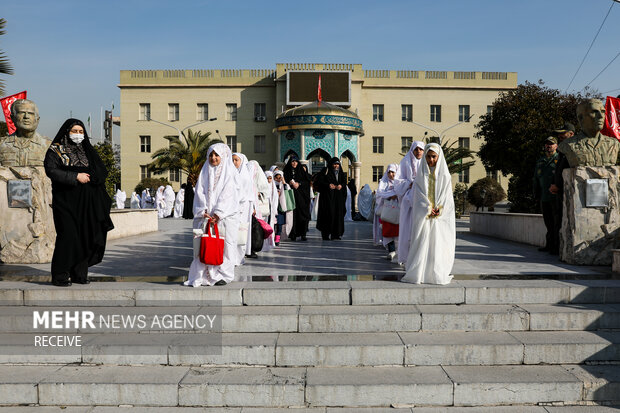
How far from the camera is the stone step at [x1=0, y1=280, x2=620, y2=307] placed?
5.19m

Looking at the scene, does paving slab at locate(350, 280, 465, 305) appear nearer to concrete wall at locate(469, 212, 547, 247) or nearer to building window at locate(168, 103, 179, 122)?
concrete wall at locate(469, 212, 547, 247)

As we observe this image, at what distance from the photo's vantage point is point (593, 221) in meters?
7.08

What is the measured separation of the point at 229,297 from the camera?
5227 millimetres

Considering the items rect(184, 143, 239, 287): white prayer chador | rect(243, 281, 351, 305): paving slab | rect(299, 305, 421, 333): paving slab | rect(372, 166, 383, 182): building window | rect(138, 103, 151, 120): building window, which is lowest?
rect(299, 305, 421, 333): paving slab

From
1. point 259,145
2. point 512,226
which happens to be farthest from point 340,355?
point 259,145

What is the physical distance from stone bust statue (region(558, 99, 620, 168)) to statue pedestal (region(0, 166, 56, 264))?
790cm

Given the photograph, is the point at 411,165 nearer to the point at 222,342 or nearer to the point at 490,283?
the point at 490,283

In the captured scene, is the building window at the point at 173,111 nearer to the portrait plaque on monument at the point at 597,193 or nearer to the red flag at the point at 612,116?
the red flag at the point at 612,116

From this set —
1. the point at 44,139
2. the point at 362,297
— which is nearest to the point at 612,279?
the point at 362,297

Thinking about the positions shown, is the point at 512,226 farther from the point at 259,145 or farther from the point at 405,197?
the point at 259,145

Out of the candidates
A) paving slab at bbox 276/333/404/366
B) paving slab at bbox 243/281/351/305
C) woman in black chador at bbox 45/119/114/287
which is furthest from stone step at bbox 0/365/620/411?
woman in black chador at bbox 45/119/114/287

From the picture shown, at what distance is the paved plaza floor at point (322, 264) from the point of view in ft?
20.9

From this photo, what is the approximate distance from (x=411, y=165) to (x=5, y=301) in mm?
5613

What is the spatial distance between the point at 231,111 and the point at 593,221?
130 ft
